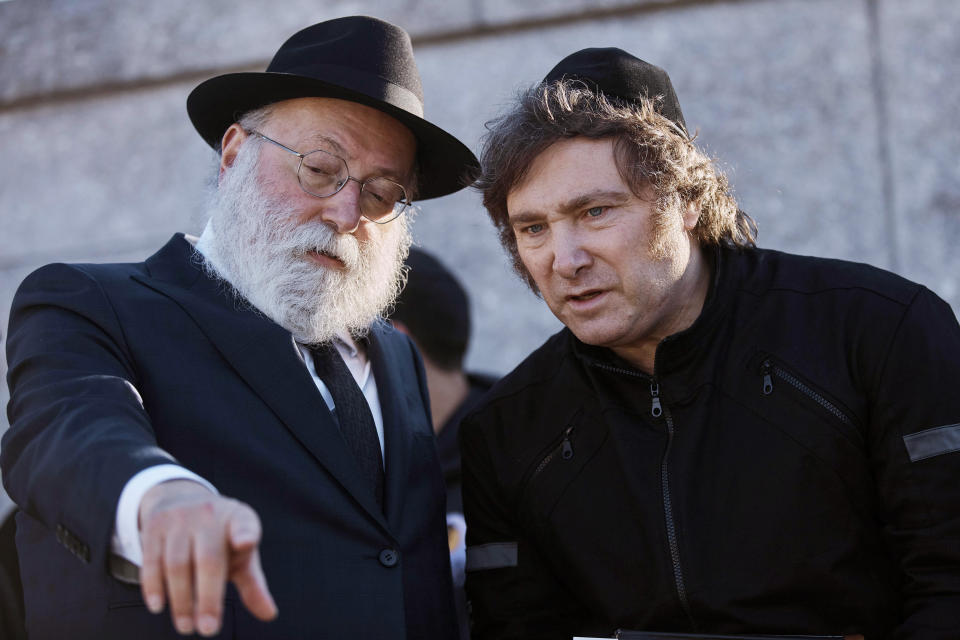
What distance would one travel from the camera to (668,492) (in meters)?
2.62

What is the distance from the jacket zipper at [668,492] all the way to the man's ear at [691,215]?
467mm

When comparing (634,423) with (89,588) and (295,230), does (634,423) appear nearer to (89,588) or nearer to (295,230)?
(295,230)

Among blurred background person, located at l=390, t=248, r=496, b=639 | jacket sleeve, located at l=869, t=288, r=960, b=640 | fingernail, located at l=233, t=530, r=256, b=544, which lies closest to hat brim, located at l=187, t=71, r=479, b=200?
blurred background person, located at l=390, t=248, r=496, b=639

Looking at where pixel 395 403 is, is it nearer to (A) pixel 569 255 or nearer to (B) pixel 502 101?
(A) pixel 569 255

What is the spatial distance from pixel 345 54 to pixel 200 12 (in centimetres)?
307

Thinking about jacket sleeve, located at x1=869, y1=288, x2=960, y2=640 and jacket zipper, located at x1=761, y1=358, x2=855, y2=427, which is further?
jacket zipper, located at x1=761, y1=358, x2=855, y2=427

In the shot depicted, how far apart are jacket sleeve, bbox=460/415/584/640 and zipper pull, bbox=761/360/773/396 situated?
28.9 inches

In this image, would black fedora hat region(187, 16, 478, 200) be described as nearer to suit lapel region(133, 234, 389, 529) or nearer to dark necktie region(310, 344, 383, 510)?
suit lapel region(133, 234, 389, 529)

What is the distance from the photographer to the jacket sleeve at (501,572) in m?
2.84

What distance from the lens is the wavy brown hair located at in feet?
9.28

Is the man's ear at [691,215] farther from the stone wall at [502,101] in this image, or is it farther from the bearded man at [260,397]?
the stone wall at [502,101]

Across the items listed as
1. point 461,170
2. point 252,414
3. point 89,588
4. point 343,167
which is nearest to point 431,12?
point 461,170

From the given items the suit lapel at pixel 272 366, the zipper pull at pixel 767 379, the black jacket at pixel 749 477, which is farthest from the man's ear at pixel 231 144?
the zipper pull at pixel 767 379

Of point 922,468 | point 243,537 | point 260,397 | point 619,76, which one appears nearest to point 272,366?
point 260,397
